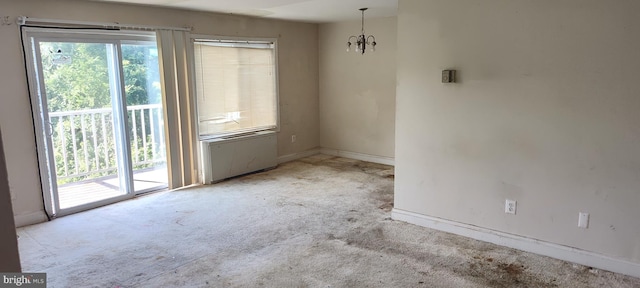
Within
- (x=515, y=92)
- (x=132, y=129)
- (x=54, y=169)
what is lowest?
(x=54, y=169)

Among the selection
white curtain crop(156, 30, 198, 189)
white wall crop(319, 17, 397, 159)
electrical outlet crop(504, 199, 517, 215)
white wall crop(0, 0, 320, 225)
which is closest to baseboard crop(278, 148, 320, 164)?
white wall crop(0, 0, 320, 225)

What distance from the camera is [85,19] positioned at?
420cm

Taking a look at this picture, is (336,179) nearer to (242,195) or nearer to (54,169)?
(242,195)

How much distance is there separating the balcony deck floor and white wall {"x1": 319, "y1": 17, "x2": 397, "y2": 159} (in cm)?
293

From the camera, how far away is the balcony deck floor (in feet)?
14.7

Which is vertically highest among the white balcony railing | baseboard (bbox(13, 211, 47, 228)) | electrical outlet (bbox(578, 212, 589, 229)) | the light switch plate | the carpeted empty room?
the light switch plate

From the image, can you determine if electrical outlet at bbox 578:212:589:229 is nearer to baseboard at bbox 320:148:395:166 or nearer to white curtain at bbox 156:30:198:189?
baseboard at bbox 320:148:395:166

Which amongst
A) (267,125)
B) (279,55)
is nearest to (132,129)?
(267,125)

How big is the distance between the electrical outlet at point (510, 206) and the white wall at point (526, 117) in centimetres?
3

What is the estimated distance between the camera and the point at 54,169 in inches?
164

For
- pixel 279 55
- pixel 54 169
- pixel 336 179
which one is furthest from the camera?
pixel 279 55

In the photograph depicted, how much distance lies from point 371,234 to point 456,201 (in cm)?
80

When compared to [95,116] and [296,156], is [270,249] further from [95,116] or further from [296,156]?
[296,156]

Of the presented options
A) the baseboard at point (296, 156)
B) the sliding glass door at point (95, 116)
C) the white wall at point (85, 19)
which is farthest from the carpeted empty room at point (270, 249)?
the baseboard at point (296, 156)
